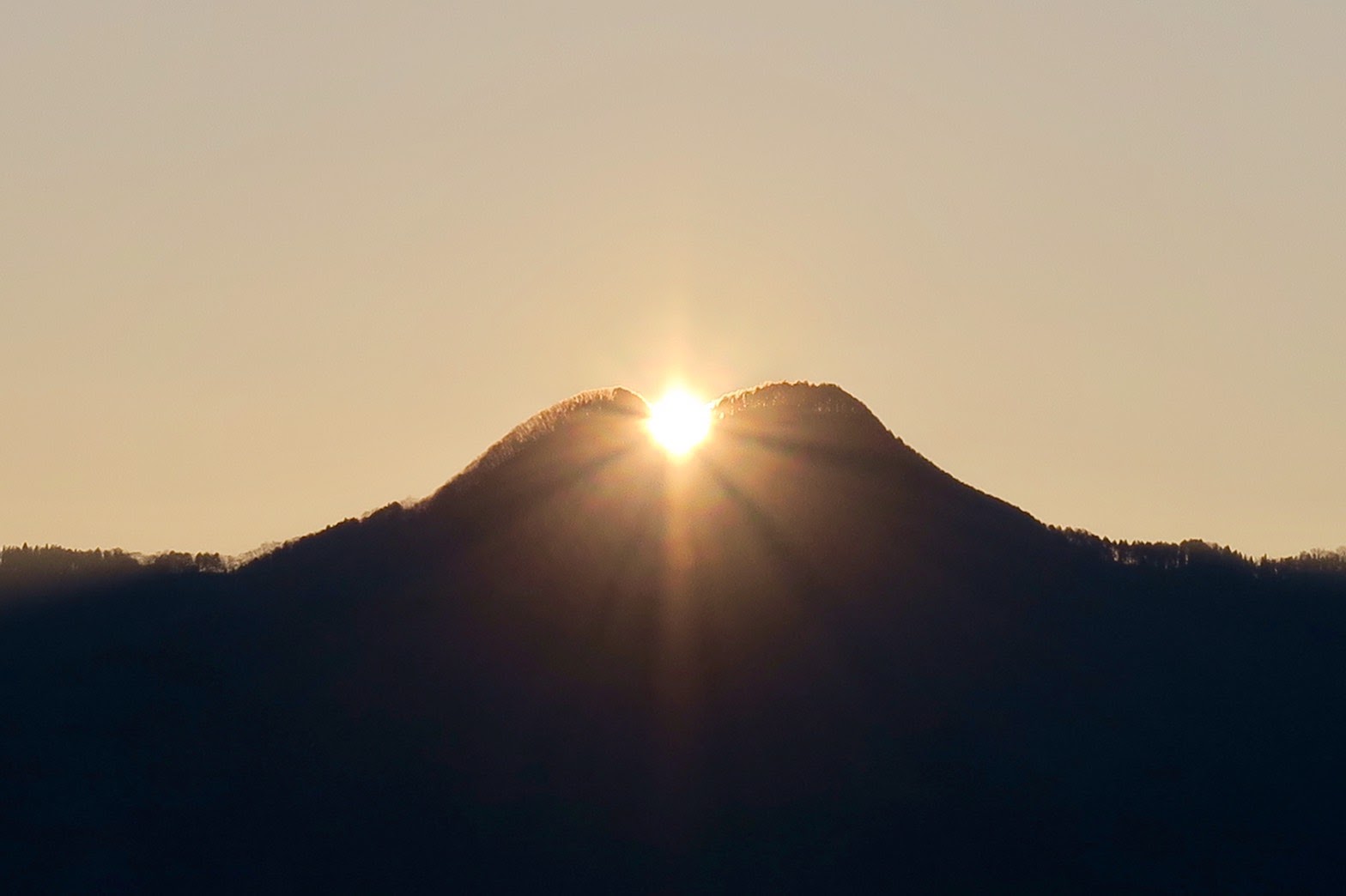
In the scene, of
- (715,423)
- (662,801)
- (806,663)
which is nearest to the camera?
(662,801)

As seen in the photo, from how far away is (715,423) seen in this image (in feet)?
583

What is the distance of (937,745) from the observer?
16012 cm

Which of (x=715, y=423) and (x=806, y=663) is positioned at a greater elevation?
(x=715, y=423)

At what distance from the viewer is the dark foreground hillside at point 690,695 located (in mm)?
148500

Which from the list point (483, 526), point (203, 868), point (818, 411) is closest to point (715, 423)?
point (818, 411)

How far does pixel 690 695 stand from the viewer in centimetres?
16225

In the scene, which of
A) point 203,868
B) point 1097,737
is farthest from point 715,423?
point 203,868

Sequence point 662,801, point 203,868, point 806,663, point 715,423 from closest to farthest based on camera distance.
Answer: point 203,868, point 662,801, point 806,663, point 715,423

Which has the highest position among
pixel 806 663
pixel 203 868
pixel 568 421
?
pixel 568 421

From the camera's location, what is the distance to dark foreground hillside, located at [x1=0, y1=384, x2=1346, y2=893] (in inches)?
5846

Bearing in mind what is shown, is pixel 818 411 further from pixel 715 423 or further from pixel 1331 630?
pixel 1331 630

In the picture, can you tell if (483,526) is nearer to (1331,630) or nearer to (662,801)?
(662,801)

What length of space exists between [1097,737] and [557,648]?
2913cm

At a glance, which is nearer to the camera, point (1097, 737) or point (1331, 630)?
point (1097, 737)
